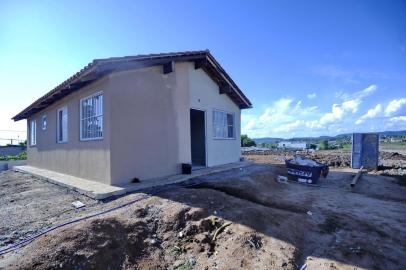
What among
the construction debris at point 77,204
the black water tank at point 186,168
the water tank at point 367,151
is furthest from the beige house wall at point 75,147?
the water tank at point 367,151

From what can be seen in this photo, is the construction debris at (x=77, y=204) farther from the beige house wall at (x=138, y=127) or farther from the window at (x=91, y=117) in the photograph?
the window at (x=91, y=117)

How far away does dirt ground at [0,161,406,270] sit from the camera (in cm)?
385

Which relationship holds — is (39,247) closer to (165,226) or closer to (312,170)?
(165,226)

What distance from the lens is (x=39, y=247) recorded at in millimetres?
3857

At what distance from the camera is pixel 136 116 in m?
7.71

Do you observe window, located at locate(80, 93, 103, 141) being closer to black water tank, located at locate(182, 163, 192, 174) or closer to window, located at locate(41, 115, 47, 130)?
black water tank, located at locate(182, 163, 192, 174)

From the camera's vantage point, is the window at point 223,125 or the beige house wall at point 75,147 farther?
the window at point 223,125

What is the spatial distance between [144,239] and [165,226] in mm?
513

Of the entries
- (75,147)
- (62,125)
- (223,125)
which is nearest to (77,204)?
(75,147)

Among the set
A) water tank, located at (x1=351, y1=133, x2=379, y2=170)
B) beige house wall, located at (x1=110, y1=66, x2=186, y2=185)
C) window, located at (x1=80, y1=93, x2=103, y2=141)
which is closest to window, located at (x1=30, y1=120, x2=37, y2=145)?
window, located at (x1=80, y1=93, x2=103, y2=141)

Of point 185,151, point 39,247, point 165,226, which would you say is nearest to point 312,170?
point 185,151

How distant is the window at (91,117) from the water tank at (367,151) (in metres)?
13.2

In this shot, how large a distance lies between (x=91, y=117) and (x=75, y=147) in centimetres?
164

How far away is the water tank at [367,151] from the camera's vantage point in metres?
13.6
